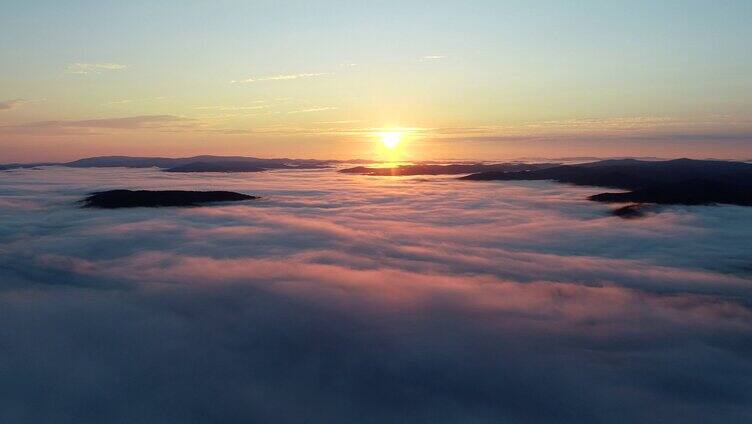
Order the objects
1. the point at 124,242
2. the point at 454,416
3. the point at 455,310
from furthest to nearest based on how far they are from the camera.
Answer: the point at 124,242 < the point at 455,310 < the point at 454,416

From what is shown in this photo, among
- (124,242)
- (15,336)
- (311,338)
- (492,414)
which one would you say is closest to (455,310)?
(311,338)

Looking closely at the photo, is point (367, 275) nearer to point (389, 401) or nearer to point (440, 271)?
point (440, 271)

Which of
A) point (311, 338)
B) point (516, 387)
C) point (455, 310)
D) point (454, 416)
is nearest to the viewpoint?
point (454, 416)

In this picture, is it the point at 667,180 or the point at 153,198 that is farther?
the point at 667,180
